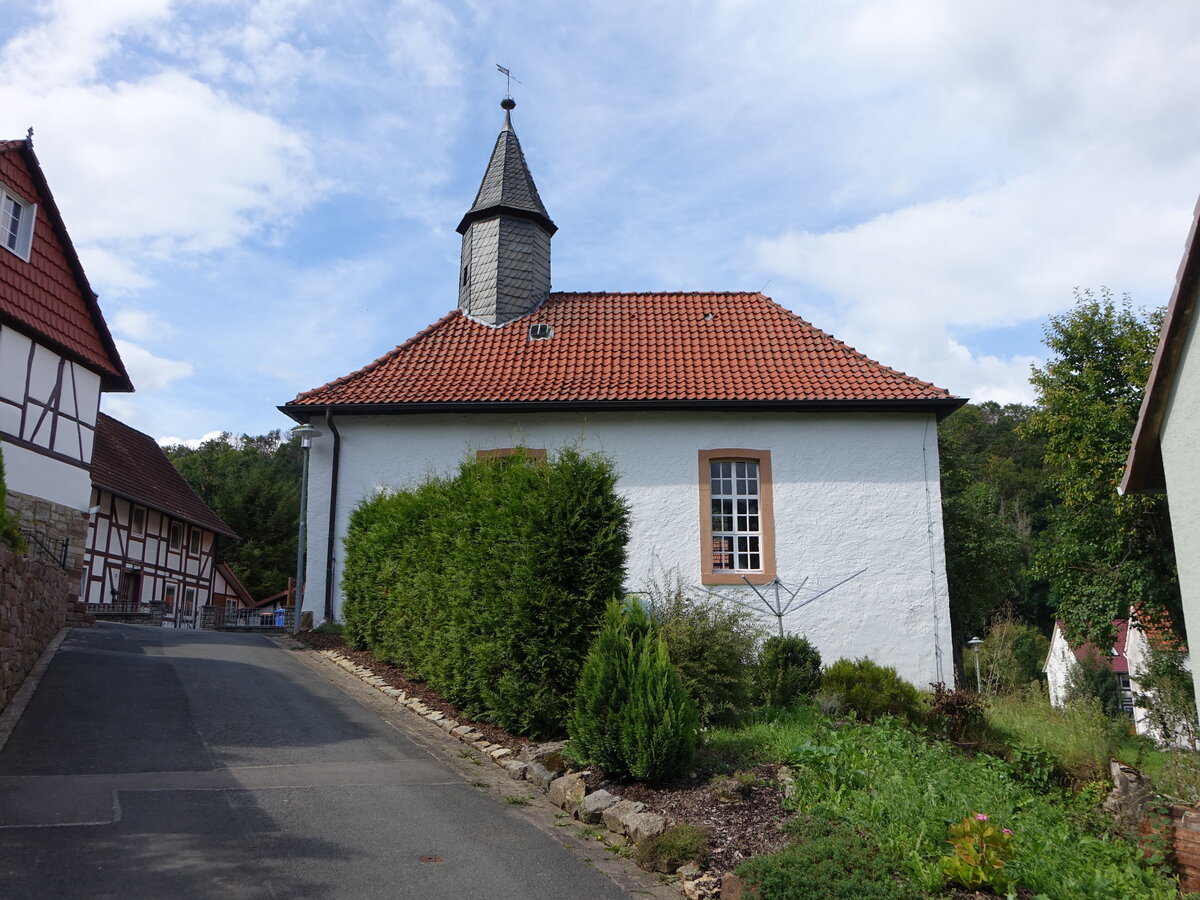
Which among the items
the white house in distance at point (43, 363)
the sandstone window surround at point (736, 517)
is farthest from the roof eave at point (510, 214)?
the white house in distance at point (43, 363)

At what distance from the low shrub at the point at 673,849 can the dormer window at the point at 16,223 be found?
15.7 metres

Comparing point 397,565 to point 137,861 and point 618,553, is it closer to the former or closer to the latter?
point 618,553

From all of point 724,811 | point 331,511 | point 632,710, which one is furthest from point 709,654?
point 331,511

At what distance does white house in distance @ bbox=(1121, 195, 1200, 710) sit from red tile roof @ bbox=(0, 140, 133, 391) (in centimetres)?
1655

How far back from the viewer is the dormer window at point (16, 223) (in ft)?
54.1

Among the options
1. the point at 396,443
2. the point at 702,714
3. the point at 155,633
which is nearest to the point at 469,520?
the point at 702,714

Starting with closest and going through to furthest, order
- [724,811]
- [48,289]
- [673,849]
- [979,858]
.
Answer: [979,858], [673,849], [724,811], [48,289]

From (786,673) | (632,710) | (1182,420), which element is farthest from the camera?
(786,673)

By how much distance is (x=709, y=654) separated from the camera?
9438 mm

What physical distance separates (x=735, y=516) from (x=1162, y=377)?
7.70 metres

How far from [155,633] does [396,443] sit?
5663 mm

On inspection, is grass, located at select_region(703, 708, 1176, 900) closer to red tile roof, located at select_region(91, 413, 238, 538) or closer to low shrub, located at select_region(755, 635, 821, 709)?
low shrub, located at select_region(755, 635, 821, 709)

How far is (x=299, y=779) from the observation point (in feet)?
25.3

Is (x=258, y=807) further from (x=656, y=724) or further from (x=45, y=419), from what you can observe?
(x=45, y=419)
